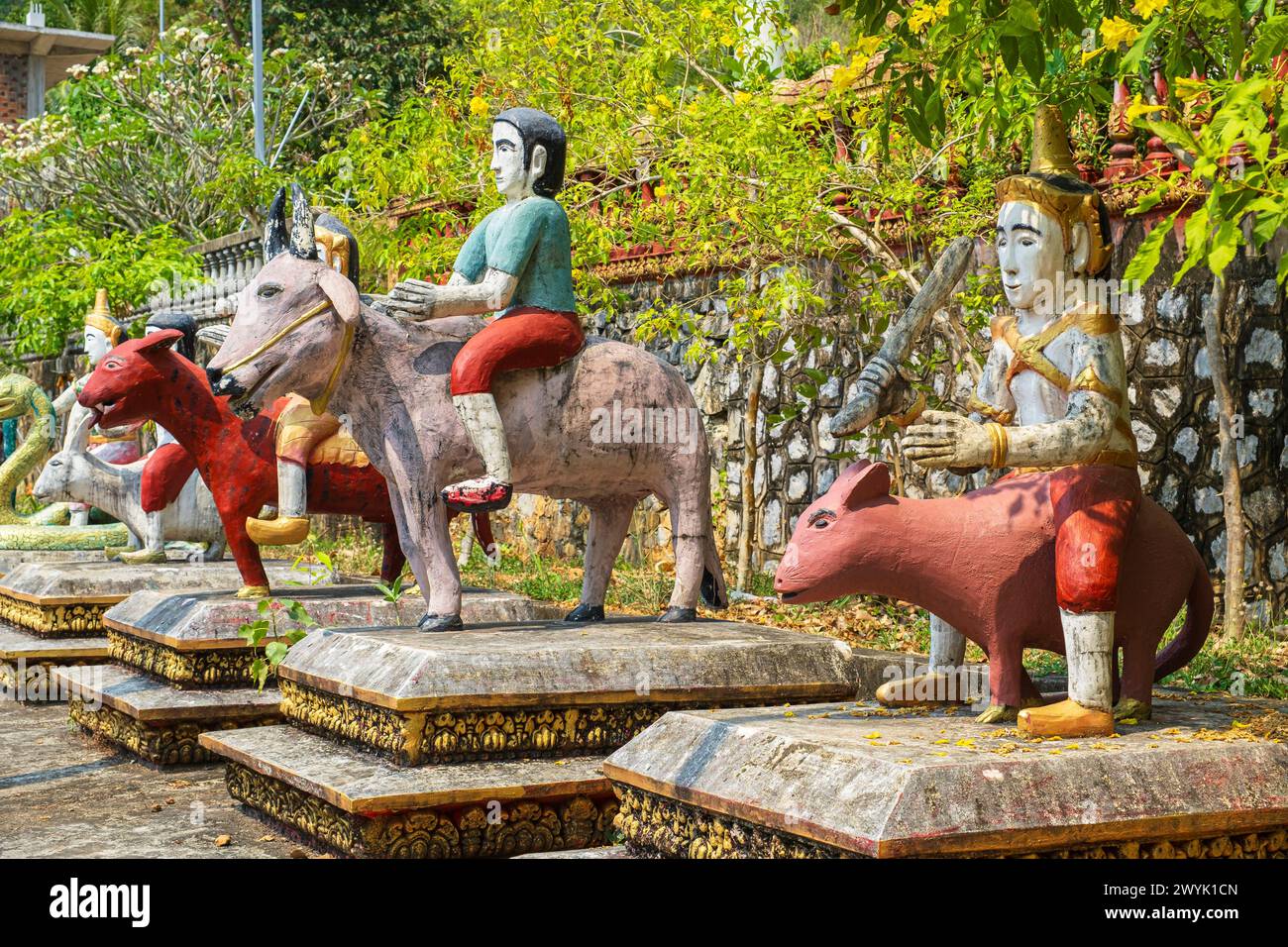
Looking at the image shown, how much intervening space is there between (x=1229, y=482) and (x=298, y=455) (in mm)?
4391

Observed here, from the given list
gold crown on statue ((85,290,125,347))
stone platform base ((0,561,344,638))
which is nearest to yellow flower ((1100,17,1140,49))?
stone platform base ((0,561,344,638))

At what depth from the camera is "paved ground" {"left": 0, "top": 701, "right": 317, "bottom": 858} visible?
461 centimetres

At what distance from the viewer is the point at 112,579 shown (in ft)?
26.0

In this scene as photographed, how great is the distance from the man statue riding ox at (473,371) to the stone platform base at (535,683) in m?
0.38

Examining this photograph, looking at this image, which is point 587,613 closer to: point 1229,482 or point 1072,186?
point 1072,186

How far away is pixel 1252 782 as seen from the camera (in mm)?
3176

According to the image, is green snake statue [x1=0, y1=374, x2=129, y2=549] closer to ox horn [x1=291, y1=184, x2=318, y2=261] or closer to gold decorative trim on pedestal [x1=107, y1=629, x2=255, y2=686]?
gold decorative trim on pedestal [x1=107, y1=629, x2=255, y2=686]

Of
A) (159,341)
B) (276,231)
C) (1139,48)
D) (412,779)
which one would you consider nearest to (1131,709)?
(1139,48)

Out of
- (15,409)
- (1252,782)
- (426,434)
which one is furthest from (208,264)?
(1252,782)

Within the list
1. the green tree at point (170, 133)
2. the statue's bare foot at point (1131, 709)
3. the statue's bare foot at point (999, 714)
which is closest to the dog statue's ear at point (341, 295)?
the statue's bare foot at point (999, 714)

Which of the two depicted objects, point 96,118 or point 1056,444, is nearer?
point 1056,444

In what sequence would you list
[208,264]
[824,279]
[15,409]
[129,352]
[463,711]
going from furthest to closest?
[208,264] < [15,409] < [824,279] < [129,352] < [463,711]
